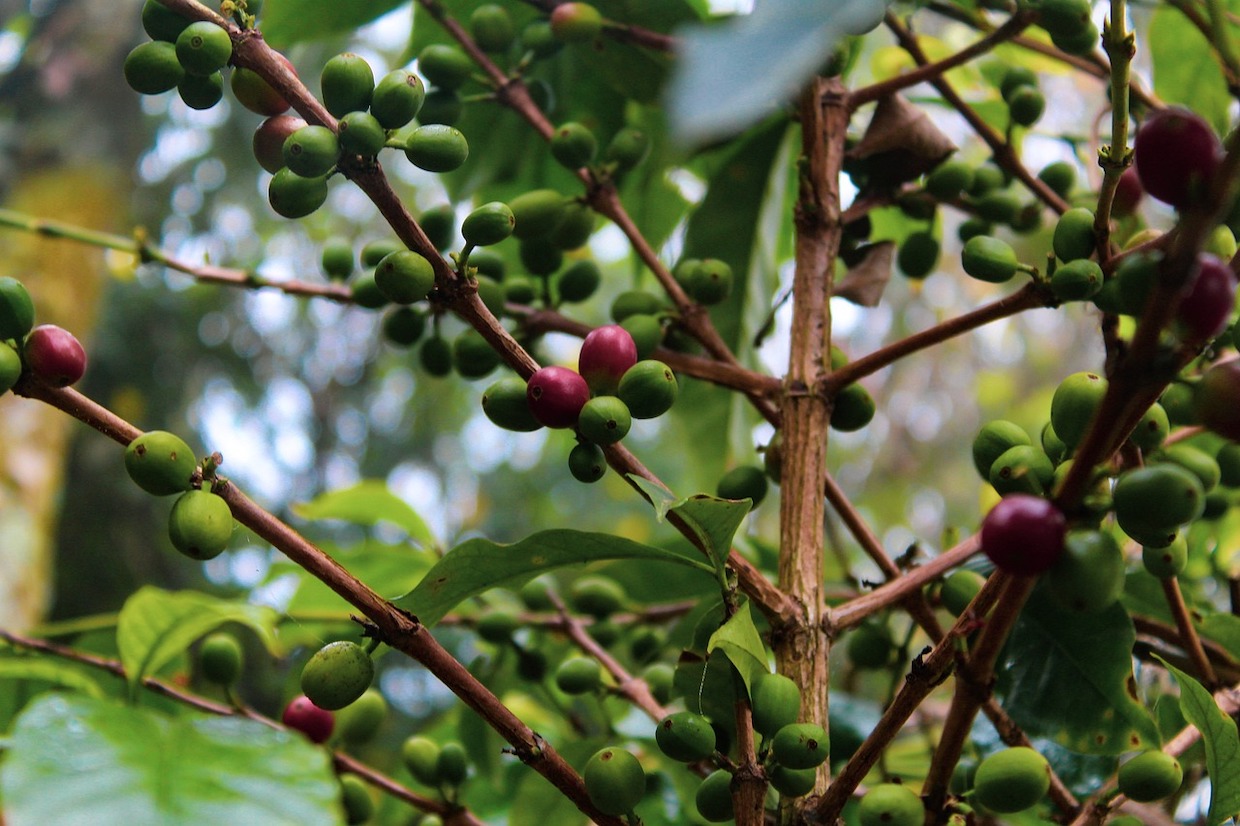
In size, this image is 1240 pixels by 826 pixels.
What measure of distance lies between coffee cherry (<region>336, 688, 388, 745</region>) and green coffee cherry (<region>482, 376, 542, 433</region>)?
0.43 meters

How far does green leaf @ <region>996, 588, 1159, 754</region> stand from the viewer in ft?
2.87

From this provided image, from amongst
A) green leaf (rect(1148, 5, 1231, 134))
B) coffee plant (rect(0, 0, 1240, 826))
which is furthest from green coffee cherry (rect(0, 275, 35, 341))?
green leaf (rect(1148, 5, 1231, 134))

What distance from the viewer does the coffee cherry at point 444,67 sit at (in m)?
1.06

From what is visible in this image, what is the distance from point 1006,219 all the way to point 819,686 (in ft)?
1.98

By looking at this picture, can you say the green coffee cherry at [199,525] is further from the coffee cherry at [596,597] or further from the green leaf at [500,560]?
the coffee cherry at [596,597]

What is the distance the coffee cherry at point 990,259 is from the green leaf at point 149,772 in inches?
25.2

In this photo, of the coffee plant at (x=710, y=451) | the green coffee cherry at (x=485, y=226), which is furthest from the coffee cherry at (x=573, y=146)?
the green coffee cherry at (x=485, y=226)

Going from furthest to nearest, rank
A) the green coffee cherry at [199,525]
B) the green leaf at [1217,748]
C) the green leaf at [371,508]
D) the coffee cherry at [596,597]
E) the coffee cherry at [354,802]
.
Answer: the green leaf at [371,508] < the coffee cherry at [596,597] < the coffee cherry at [354,802] < the green leaf at [1217,748] < the green coffee cherry at [199,525]

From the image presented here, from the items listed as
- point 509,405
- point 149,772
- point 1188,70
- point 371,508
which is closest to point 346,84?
point 509,405

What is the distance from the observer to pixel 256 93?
822 millimetres

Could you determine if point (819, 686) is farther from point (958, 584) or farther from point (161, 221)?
point (161, 221)

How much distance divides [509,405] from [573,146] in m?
0.36

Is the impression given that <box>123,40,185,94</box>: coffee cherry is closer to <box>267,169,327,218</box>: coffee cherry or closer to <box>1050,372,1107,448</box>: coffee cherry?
<box>267,169,327,218</box>: coffee cherry

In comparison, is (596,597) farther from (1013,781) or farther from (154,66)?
(154,66)
